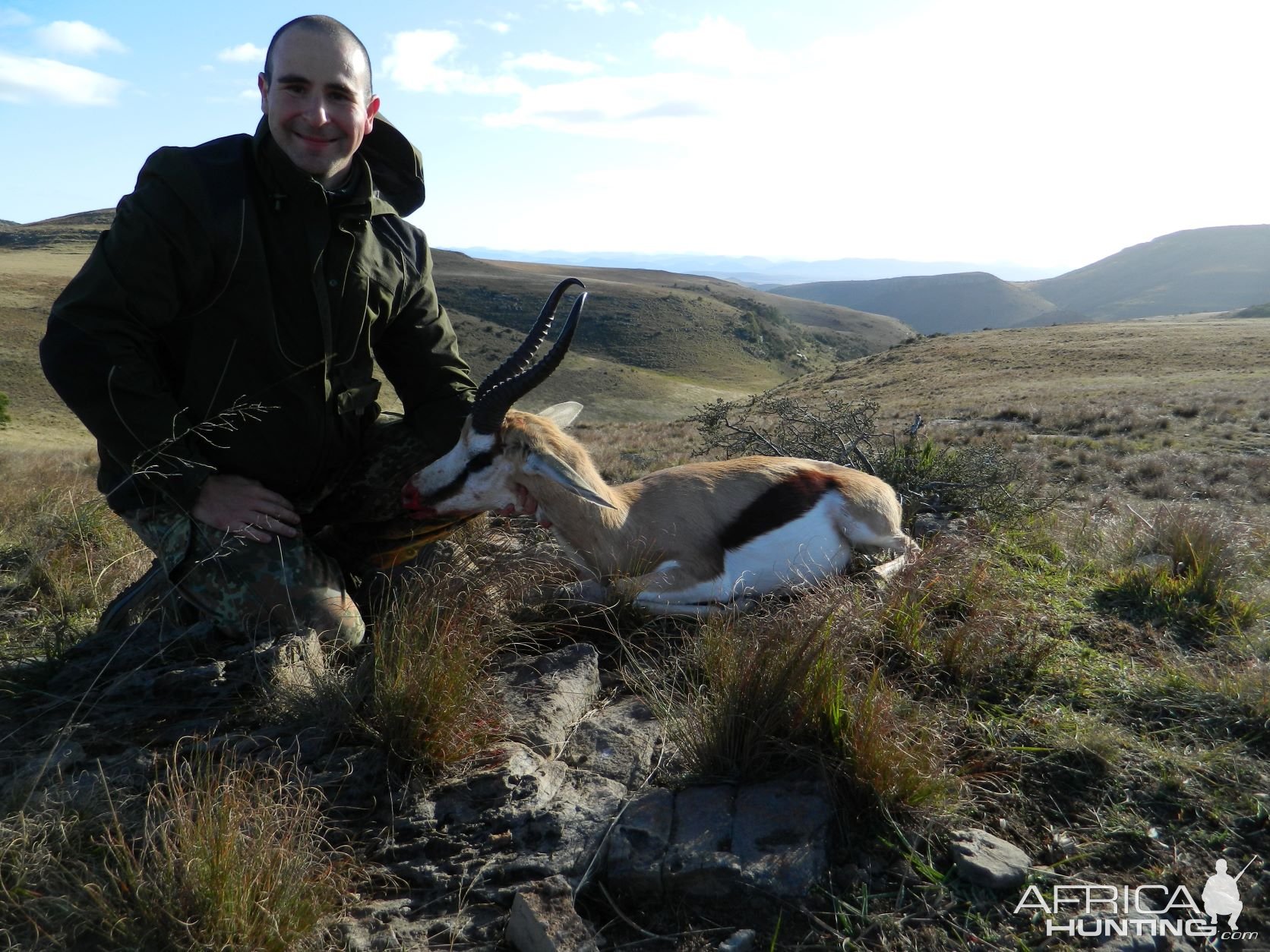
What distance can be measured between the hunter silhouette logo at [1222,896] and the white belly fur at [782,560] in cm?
258

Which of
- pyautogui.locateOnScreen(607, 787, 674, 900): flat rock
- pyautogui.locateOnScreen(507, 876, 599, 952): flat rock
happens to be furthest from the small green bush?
pyautogui.locateOnScreen(507, 876, 599, 952): flat rock

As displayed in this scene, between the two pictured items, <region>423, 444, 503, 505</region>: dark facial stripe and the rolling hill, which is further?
the rolling hill

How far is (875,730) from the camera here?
9.41 ft

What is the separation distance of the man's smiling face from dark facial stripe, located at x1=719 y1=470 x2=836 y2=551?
3288 millimetres

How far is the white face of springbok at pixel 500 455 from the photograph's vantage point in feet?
16.1

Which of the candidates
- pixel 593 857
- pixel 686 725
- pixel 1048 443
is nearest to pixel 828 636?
pixel 686 725

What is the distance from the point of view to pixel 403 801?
283cm

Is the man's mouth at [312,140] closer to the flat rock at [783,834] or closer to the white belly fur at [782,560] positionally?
the white belly fur at [782,560]

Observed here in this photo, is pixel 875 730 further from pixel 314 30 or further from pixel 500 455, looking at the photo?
pixel 314 30

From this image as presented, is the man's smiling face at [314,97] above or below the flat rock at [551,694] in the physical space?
above

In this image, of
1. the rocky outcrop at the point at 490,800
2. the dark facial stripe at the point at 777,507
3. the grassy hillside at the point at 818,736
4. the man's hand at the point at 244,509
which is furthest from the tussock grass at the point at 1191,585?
the man's hand at the point at 244,509

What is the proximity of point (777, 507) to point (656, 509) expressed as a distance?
2.76ft

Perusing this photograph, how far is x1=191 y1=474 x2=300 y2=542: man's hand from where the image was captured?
391 cm

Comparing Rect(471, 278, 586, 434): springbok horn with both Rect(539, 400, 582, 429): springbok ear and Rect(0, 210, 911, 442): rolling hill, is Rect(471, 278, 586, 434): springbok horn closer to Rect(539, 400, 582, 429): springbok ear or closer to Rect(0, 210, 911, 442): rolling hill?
Rect(539, 400, 582, 429): springbok ear
